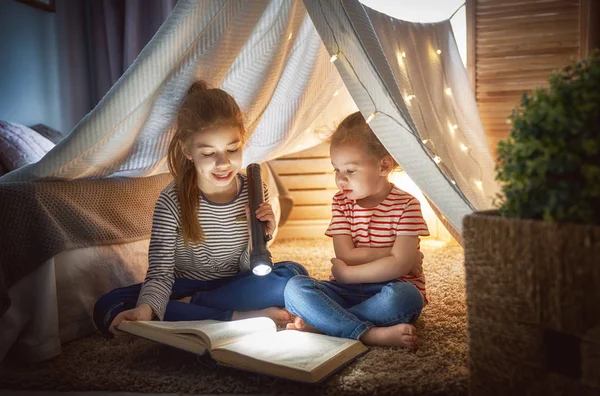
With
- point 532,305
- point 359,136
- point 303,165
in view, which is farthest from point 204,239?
point 303,165

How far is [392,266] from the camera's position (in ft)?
4.37

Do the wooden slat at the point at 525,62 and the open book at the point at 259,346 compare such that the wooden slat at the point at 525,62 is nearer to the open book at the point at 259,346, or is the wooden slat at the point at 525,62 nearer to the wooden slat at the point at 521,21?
the wooden slat at the point at 521,21

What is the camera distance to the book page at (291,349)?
3.48 feet

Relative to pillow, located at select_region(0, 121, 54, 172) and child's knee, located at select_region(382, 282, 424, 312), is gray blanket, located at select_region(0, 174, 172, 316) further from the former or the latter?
child's knee, located at select_region(382, 282, 424, 312)

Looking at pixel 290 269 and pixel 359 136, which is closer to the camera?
pixel 359 136

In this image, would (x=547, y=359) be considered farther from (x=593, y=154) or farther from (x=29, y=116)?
(x=29, y=116)

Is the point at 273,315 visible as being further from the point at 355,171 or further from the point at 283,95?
the point at 283,95

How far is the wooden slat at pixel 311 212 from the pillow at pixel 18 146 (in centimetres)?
121

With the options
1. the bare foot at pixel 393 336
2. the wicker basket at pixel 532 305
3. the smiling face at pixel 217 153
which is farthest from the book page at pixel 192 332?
the wicker basket at pixel 532 305

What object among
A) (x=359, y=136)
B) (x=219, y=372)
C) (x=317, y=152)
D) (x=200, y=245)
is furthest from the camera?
(x=317, y=152)

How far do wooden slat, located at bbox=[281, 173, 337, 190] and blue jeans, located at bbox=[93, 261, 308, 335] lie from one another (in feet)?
4.18

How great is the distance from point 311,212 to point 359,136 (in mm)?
1460

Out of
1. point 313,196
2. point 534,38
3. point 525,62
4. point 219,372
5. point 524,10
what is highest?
point 524,10

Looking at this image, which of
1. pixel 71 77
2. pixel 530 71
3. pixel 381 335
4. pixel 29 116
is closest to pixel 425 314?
pixel 381 335
